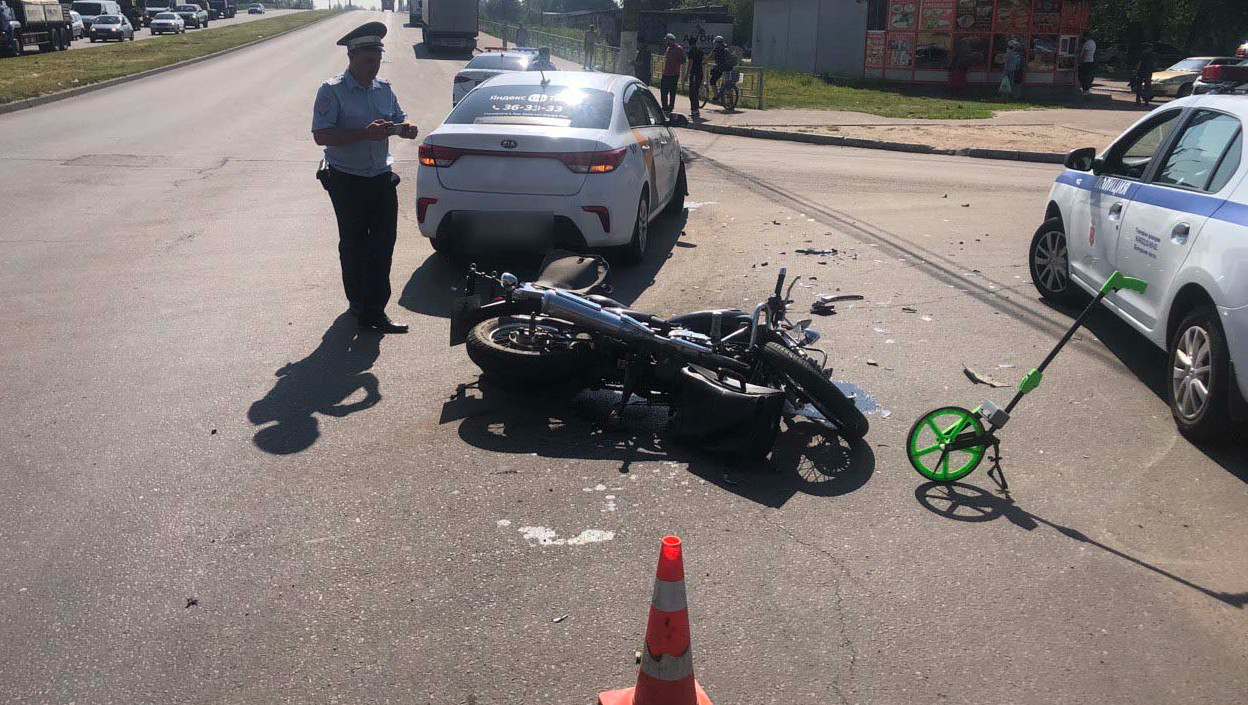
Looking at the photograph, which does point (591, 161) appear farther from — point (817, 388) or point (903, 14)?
point (903, 14)

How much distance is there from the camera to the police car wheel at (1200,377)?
500 cm

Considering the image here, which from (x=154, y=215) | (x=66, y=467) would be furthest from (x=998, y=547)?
(x=154, y=215)

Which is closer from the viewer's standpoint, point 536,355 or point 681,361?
point 681,361

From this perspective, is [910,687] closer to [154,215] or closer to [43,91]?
[154,215]

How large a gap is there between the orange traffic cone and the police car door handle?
4.10 meters

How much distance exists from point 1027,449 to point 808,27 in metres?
36.2

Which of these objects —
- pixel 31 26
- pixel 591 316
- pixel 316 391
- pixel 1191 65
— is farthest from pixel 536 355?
pixel 31 26

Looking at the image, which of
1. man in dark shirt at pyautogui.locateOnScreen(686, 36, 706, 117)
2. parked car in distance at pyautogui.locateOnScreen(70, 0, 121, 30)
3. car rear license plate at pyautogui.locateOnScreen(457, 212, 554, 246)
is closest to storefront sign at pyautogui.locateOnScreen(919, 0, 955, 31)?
man in dark shirt at pyautogui.locateOnScreen(686, 36, 706, 117)

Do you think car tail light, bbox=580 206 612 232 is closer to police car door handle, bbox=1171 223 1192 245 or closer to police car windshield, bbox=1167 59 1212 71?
police car door handle, bbox=1171 223 1192 245

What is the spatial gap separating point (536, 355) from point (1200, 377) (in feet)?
11.2

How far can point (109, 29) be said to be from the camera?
169 ft

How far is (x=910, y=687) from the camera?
10.7ft

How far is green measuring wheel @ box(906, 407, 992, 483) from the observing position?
187 inches

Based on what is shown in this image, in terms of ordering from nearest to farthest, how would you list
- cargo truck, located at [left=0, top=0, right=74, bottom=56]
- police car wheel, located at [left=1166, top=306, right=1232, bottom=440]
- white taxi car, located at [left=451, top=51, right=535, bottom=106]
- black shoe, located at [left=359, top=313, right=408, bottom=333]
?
1. police car wheel, located at [left=1166, top=306, right=1232, bottom=440]
2. black shoe, located at [left=359, top=313, right=408, bottom=333]
3. white taxi car, located at [left=451, top=51, right=535, bottom=106]
4. cargo truck, located at [left=0, top=0, right=74, bottom=56]
